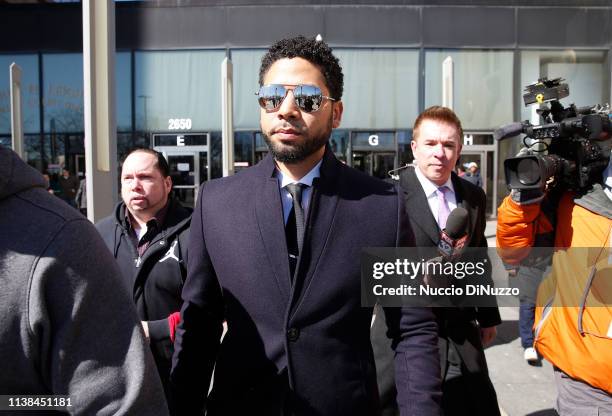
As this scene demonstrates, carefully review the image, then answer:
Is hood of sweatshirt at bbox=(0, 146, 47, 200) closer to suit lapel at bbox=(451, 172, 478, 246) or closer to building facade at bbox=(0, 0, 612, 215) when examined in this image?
suit lapel at bbox=(451, 172, 478, 246)

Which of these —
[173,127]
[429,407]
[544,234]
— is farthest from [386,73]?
[429,407]

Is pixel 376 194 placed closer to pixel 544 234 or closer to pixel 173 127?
pixel 544 234

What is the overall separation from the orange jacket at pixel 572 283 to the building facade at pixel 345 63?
13056mm

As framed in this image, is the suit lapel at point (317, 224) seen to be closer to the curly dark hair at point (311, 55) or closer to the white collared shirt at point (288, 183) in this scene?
the white collared shirt at point (288, 183)

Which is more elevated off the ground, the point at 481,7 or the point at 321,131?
the point at 481,7

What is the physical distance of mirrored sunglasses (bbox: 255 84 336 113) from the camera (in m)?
1.74

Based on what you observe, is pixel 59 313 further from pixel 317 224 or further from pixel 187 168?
pixel 187 168

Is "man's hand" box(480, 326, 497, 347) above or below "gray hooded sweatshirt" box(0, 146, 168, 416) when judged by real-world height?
below

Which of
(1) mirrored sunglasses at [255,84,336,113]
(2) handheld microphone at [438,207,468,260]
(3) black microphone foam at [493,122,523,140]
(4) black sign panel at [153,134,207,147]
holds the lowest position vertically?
(2) handheld microphone at [438,207,468,260]

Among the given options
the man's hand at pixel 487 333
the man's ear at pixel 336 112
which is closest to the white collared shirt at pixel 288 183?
the man's ear at pixel 336 112

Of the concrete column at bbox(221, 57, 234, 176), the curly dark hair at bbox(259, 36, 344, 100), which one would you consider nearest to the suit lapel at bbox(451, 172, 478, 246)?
the curly dark hair at bbox(259, 36, 344, 100)

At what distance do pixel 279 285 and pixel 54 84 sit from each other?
1668 cm

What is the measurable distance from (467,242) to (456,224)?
0.30 metres

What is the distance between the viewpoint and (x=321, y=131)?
1805 millimetres
